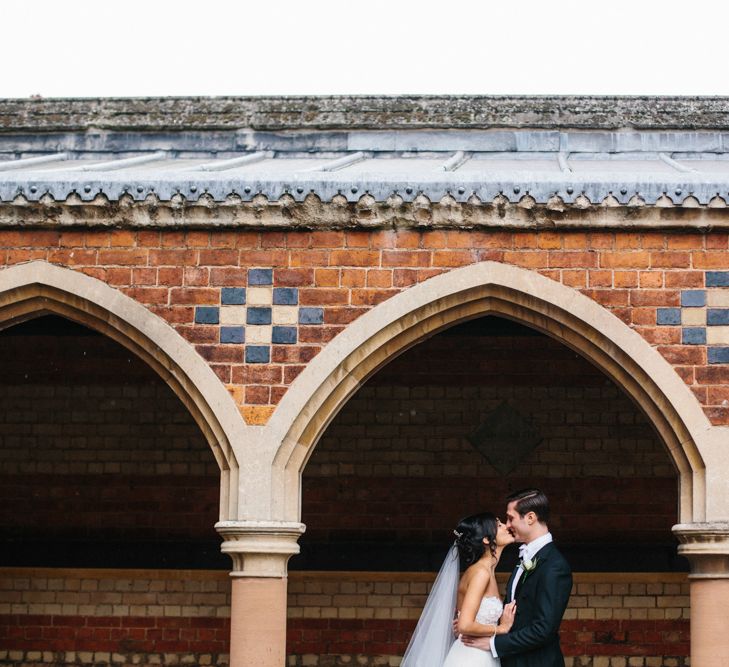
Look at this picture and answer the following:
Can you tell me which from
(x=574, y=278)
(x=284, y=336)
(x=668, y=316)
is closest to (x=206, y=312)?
(x=284, y=336)

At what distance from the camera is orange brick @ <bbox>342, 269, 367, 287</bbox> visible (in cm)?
705

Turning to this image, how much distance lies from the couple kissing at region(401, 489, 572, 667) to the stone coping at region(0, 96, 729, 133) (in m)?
4.01

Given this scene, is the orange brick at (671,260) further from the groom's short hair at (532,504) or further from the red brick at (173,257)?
the red brick at (173,257)

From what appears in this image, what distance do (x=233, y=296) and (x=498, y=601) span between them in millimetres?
2183

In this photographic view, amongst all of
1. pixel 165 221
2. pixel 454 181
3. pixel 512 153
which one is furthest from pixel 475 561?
pixel 512 153

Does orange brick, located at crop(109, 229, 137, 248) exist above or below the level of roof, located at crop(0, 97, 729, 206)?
below

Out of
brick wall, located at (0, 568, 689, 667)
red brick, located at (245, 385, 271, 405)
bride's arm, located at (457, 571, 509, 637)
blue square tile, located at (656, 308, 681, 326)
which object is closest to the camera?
bride's arm, located at (457, 571, 509, 637)

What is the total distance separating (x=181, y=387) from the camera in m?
7.11

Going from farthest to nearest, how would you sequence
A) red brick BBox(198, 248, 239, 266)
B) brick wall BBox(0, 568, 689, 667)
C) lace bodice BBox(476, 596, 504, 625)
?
brick wall BBox(0, 568, 689, 667) → red brick BBox(198, 248, 239, 266) → lace bodice BBox(476, 596, 504, 625)

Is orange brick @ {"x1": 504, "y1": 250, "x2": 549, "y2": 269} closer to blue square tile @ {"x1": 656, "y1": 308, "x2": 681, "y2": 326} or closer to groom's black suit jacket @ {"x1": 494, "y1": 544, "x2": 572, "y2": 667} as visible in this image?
blue square tile @ {"x1": 656, "y1": 308, "x2": 681, "y2": 326}

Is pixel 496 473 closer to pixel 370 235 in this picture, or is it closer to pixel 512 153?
pixel 512 153

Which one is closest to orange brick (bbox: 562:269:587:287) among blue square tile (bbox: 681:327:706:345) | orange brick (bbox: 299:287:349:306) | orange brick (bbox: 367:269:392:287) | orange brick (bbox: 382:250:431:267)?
blue square tile (bbox: 681:327:706:345)

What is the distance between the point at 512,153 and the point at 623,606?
3.51 m

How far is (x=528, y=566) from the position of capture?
612 centimetres
